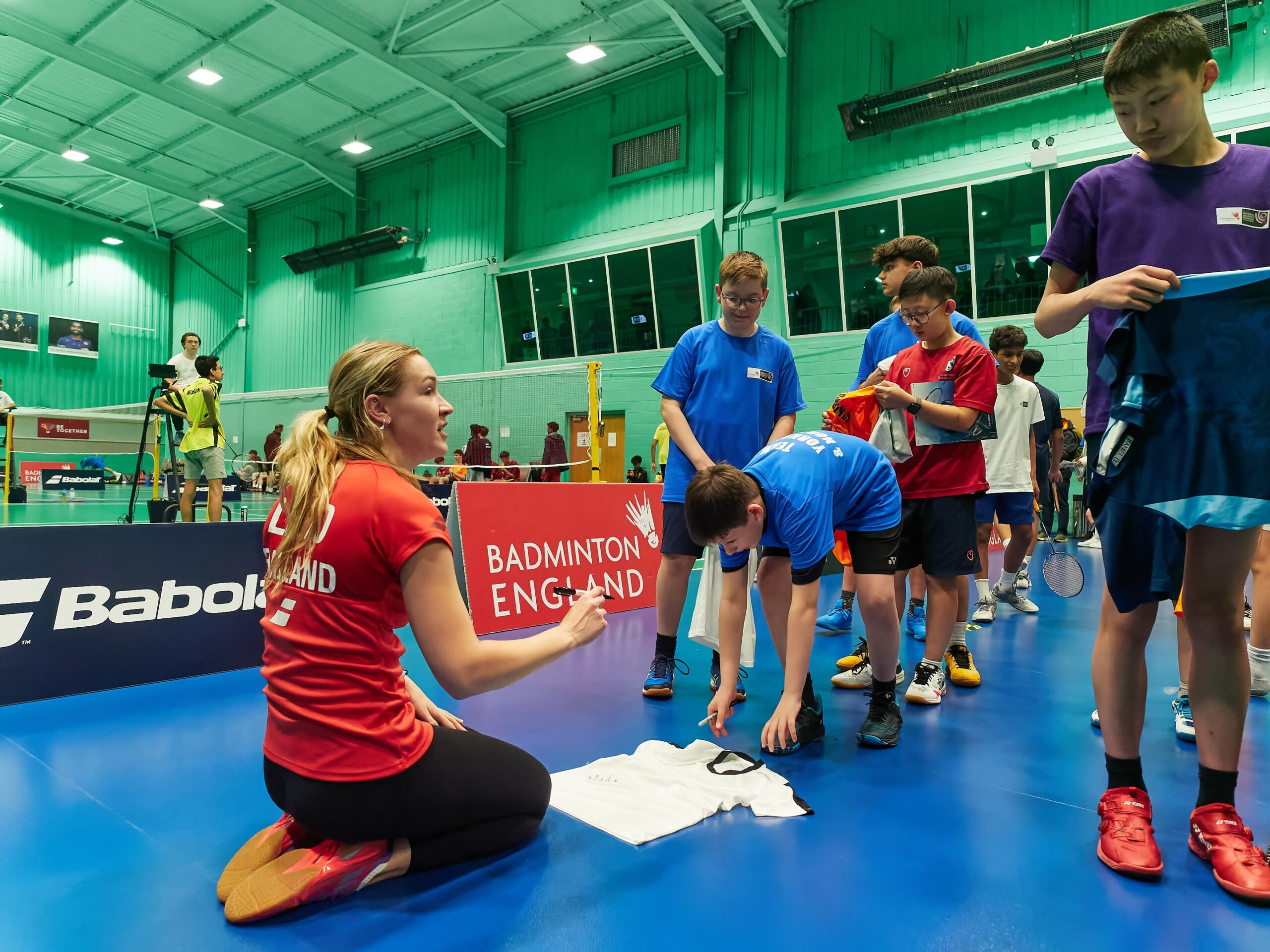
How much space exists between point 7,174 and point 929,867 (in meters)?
30.3

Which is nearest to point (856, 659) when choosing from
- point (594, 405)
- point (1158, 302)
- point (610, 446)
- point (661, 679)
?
point (661, 679)

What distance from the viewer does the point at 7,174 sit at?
22.6 metres

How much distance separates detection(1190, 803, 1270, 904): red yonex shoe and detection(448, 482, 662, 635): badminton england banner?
3395mm

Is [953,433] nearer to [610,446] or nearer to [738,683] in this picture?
[738,683]

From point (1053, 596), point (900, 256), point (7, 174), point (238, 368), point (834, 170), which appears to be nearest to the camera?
point (900, 256)

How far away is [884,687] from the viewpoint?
275 cm

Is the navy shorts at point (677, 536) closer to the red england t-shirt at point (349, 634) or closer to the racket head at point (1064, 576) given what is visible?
the red england t-shirt at point (349, 634)

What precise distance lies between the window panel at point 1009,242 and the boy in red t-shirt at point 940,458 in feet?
32.6

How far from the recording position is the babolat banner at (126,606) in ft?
9.89

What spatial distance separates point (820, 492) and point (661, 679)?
1.30 meters

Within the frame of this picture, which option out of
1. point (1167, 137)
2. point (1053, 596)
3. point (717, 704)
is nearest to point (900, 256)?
point (1167, 137)

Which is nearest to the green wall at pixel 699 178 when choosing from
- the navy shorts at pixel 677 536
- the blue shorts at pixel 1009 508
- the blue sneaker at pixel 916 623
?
the blue shorts at pixel 1009 508

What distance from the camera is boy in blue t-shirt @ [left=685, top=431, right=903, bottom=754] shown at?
7.43 ft

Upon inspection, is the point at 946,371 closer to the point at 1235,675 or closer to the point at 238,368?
the point at 1235,675
